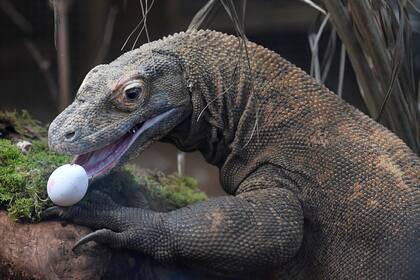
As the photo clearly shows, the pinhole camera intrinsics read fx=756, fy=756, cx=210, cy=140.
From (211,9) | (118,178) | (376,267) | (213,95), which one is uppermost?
(211,9)

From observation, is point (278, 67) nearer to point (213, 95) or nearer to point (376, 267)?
point (213, 95)

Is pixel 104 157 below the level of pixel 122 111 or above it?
below

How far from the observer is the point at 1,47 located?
7375 mm

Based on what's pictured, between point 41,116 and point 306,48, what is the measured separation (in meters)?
2.76

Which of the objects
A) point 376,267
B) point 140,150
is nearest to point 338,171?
point 376,267

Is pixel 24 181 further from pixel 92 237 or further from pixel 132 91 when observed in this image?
pixel 132 91

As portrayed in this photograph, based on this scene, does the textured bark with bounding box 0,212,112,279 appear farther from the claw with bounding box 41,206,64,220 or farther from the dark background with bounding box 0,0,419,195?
the dark background with bounding box 0,0,419,195

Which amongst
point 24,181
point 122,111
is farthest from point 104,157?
point 24,181

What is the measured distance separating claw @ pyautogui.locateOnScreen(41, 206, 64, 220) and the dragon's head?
18cm

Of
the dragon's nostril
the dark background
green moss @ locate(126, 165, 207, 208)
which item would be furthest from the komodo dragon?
the dark background

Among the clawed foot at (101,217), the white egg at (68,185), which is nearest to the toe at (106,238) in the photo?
the clawed foot at (101,217)

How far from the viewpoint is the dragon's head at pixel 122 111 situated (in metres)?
2.70

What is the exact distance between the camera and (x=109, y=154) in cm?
282

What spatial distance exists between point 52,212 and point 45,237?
9cm
